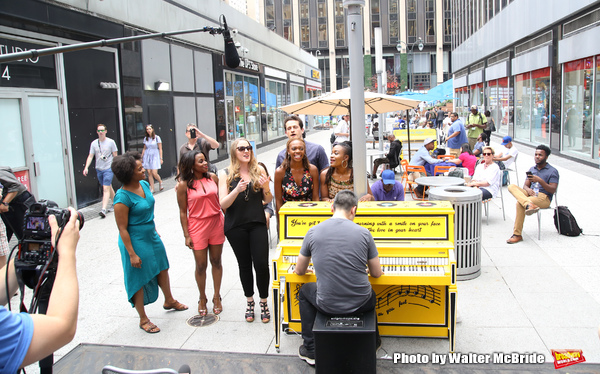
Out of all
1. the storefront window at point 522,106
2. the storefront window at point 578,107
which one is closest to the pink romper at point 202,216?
the storefront window at point 578,107

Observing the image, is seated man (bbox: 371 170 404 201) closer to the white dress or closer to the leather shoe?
the leather shoe

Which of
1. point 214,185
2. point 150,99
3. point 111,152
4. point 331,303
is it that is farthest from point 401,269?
point 150,99

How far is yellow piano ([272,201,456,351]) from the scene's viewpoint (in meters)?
4.37

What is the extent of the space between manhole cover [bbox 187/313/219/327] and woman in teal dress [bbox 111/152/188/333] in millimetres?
365

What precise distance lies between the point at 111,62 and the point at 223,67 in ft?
27.1

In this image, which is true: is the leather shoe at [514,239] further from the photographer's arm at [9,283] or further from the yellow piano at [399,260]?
the photographer's arm at [9,283]

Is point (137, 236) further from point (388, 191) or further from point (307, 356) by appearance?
point (388, 191)

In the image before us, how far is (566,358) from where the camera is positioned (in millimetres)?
3982

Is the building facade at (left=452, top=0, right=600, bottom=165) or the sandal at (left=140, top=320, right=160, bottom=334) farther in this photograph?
the building facade at (left=452, top=0, right=600, bottom=165)

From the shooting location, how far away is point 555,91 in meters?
17.6

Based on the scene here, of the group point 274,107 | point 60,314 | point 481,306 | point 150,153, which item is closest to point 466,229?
point 481,306

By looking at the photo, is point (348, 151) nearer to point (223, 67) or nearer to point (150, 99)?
point (150, 99)

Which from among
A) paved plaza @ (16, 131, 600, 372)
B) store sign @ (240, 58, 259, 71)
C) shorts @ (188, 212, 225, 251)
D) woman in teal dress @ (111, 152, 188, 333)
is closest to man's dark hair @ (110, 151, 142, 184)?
woman in teal dress @ (111, 152, 188, 333)

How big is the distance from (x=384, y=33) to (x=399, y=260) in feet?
217
